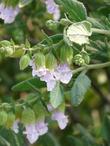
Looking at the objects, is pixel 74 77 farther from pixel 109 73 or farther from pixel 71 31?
pixel 109 73

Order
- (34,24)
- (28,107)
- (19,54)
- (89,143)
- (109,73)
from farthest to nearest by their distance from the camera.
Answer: (109,73), (34,24), (89,143), (28,107), (19,54)

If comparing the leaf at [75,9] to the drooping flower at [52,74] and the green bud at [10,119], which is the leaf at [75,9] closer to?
the drooping flower at [52,74]

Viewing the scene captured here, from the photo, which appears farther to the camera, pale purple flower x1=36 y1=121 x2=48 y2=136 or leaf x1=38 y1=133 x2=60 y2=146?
leaf x1=38 y1=133 x2=60 y2=146

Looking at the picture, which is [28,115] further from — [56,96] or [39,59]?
[39,59]

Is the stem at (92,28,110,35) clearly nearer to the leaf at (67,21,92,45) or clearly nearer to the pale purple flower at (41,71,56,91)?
the leaf at (67,21,92,45)

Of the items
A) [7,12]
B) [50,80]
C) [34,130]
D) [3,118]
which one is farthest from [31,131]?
[7,12]

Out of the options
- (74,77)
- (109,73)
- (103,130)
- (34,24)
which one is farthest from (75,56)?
(109,73)

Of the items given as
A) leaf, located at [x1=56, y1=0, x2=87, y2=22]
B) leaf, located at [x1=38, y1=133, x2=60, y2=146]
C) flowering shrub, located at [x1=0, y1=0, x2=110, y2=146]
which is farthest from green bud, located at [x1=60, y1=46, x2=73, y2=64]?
leaf, located at [x1=38, y1=133, x2=60, y2=146]
